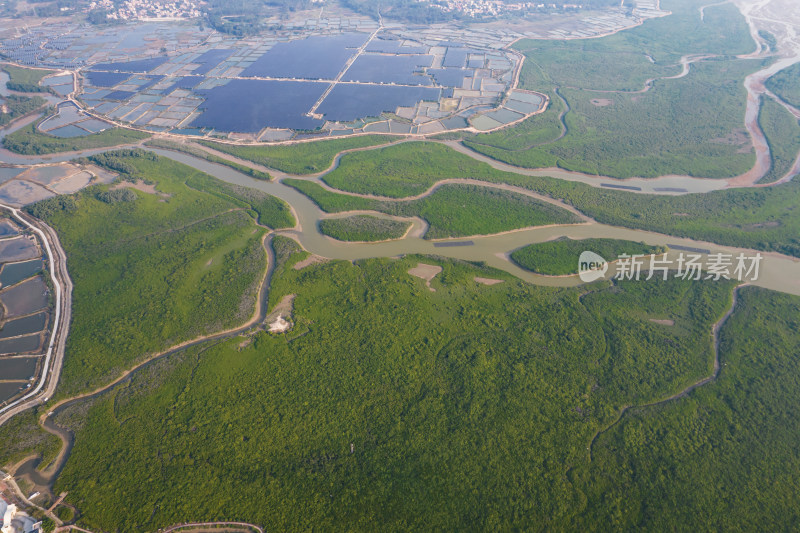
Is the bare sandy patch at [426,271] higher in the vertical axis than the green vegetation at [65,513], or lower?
higher

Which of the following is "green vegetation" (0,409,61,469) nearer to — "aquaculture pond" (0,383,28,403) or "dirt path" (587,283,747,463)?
"aquaculture pond" (0,383,28,403)

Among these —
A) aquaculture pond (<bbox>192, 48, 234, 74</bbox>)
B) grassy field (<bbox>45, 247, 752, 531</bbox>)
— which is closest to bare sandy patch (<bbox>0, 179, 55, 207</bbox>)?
grassy field (<bbox>45, 247, 752, 531</bbox>)

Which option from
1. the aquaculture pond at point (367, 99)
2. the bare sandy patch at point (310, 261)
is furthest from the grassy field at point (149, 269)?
the aquaculture pond at point (367, 99)

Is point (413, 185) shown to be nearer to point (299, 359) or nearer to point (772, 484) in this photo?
point (299, 359)

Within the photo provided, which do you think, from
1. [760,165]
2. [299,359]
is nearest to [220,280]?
[299,359]

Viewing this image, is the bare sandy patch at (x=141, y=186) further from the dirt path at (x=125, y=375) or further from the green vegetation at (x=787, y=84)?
the green vegetation at (x=787, y=84)

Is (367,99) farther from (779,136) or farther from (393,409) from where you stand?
(779,136)
